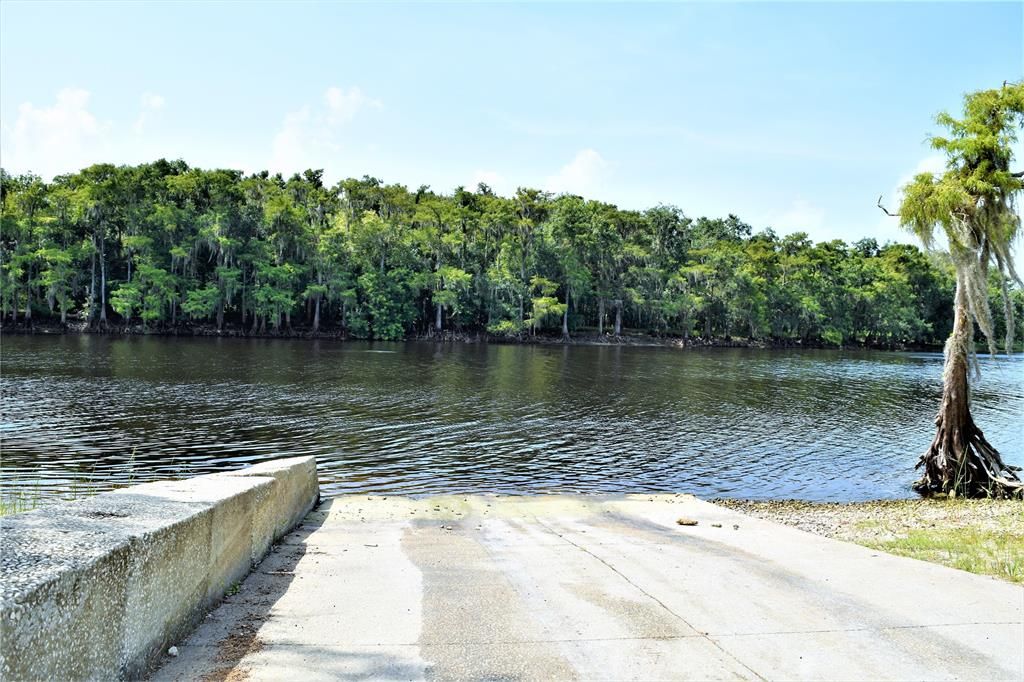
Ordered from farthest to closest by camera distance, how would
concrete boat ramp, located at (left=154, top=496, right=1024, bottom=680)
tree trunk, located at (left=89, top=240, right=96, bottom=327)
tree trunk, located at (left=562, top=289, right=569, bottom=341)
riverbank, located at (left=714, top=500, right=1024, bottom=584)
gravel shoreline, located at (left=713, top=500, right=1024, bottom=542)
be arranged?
tree trunk, located at (left=562, top=289, right=569, bottom=341), tree trunk, located at (left=89, top=240, right=96, bottom=327), gravel shoreline, located at (left=713, top=500, right=1024, bottom=542), riverbank, located at (left=714, top=500, right=1024, bottom=584), concrete boat ramp, located at (left=154, top=496, right=1024, bottom=680)

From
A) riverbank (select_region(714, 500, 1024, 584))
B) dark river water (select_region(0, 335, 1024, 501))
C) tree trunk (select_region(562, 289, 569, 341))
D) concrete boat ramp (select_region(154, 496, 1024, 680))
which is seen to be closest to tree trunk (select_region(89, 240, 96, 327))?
dark river water (select_region(0, 335, 1024, 501))

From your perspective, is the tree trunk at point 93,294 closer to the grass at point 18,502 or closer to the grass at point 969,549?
the grass at point 18,502

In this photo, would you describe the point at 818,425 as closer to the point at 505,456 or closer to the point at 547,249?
the point at 505,456

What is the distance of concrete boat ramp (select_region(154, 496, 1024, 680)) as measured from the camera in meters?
3.84

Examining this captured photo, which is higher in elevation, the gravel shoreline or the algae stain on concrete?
the algae stain on concrete

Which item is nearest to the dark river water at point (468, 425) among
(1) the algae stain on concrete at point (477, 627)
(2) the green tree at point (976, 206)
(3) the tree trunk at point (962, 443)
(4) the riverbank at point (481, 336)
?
(3) the tree trunk at point (962, 443)

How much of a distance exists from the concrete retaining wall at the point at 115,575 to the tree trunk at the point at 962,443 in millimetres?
14078

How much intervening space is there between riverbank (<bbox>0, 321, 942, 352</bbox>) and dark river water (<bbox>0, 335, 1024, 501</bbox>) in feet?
72.9

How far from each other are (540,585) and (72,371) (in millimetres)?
33618

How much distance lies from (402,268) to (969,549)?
223ft

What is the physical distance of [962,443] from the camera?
1430cm

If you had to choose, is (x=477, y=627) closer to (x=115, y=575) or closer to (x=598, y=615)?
(x=598, y=615)

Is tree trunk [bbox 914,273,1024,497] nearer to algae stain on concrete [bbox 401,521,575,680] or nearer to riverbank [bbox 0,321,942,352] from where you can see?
algae stain on concrete [bbox 401,521,575,680]

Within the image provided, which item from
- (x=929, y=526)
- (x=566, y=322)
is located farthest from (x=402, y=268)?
(x=929, y=526)
